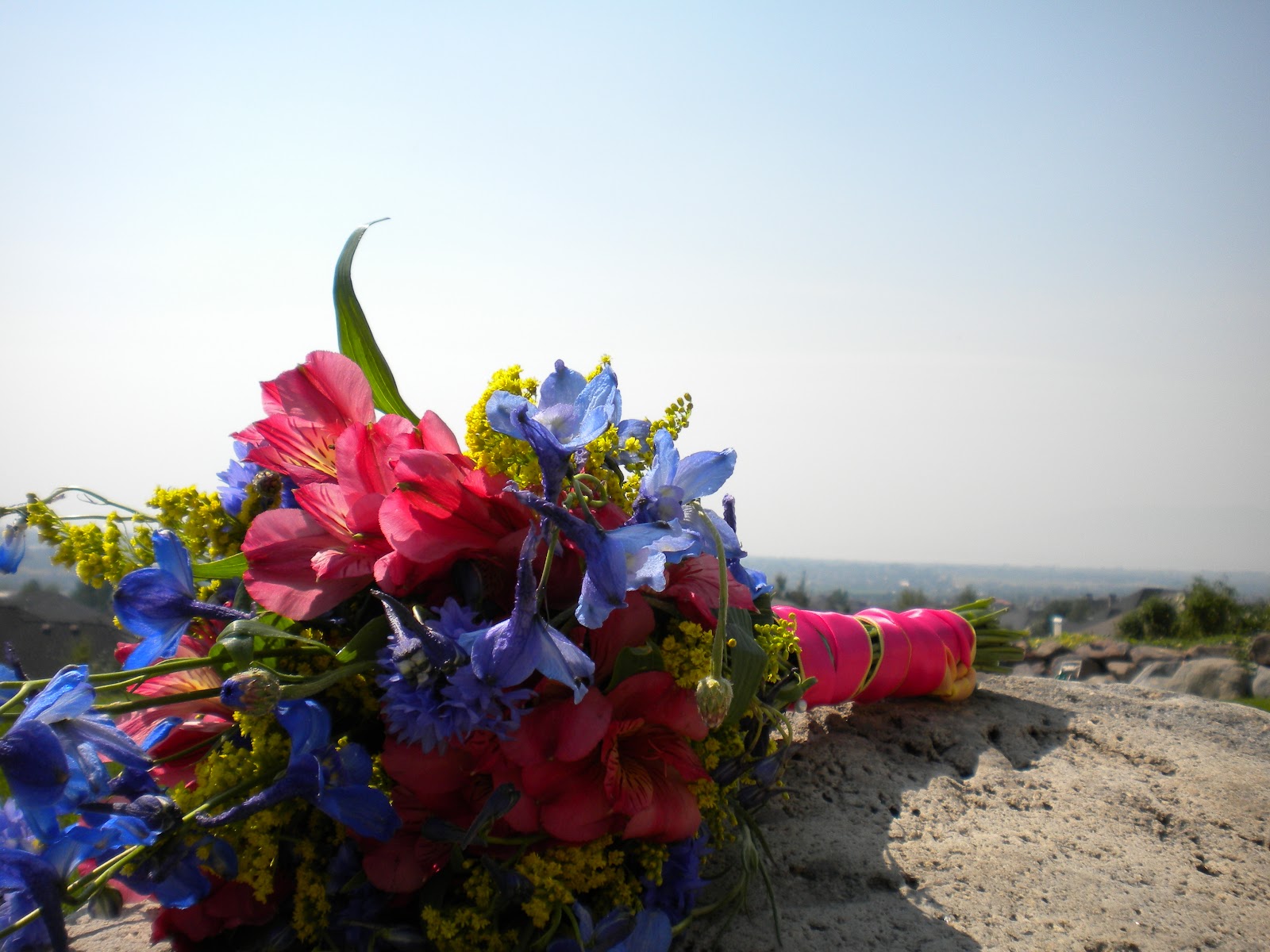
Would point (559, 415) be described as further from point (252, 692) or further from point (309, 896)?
point (309, 896)

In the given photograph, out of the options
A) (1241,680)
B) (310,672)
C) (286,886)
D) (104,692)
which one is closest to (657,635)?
(310,672)

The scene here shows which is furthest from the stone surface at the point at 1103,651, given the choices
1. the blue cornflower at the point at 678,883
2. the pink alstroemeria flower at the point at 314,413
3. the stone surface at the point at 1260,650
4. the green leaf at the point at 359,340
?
the pink alstroemeria flower at the point at 314,413

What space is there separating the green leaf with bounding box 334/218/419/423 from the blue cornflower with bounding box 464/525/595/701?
85cm

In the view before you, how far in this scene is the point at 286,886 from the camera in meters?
1.44

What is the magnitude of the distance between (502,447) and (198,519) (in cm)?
71

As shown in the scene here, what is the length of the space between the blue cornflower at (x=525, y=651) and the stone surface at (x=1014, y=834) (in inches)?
30.5

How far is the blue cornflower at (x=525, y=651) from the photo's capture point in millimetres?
1168

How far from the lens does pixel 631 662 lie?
143 cm

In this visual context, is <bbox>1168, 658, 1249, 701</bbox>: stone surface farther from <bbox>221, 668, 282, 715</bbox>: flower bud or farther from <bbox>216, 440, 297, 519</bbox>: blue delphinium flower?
<bbox>221, 668, 282, 715</bbox>: flower bud

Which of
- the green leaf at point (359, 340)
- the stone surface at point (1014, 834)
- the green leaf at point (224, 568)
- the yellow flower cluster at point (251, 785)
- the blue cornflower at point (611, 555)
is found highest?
the green leaf at point (359, 340)

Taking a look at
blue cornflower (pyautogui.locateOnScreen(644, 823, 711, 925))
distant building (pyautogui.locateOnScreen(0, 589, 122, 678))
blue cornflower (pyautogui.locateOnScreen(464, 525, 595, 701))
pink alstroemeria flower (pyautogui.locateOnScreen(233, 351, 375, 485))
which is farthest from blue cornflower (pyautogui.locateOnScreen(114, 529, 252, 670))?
distant building (pyautogui.locateOnScreen(0, 589, 122, 678))

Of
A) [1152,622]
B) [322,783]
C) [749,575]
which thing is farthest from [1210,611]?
[322,783]

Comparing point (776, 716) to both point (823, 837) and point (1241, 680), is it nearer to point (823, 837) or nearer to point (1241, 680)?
point (823, 837)

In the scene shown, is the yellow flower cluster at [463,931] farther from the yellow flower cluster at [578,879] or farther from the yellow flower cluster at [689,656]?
the yellow flower cluster at [689,656]
